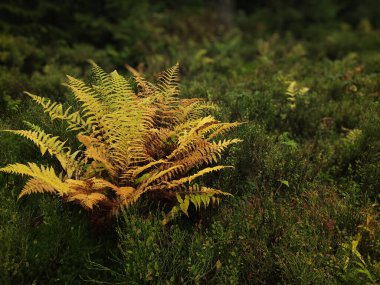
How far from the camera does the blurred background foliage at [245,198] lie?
2.98 meters

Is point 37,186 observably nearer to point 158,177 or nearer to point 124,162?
point 124,162

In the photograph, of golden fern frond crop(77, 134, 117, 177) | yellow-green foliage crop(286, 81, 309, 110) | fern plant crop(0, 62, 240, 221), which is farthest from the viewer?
yellow-green foliage crop(286, 81, 309, 110)

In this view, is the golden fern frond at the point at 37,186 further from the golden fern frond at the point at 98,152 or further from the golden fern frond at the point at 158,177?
the golden fern frond at the point at 158,177

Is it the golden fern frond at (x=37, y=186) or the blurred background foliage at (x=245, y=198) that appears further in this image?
the golden fern frond at (x=37, y=186)

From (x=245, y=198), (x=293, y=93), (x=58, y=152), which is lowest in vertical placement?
(x=245, y=198)

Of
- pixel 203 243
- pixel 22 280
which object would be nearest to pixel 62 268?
pixel 22 280

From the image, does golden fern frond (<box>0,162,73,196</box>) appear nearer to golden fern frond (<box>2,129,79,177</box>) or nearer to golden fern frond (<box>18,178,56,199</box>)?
golden fern frond (<box>18,178,56,199</box>)

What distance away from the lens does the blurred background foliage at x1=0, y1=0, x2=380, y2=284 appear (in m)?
2.98

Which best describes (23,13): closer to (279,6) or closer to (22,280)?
(22,280)

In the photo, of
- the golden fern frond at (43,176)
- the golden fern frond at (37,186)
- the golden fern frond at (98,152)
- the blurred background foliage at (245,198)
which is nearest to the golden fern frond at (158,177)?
the blurred background foliage at (245,198)

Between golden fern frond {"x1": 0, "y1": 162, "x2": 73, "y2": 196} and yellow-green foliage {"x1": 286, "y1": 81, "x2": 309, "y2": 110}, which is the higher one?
golden fern frond {"x1": 0, "y1": 162, "x2": 73, "y2": 196}

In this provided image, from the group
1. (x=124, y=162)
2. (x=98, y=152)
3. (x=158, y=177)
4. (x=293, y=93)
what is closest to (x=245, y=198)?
(x=158, y=177)

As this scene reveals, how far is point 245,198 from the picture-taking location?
12.5ft

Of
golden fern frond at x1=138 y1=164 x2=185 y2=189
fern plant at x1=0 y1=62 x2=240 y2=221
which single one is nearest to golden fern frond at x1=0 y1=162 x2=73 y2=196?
fern plant at x1=0 y1=62 x2=240 y2=221
